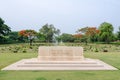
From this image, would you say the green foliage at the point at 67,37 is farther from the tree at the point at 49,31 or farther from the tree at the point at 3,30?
the tree at the point at 3,30

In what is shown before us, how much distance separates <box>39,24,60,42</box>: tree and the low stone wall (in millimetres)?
39630

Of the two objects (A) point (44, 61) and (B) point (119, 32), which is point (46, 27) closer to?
(B) point (119, 32)

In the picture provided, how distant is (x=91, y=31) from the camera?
4969cm

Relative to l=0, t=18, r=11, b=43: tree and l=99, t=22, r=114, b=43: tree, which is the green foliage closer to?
l=99, t=22, r=114, b=43: tree

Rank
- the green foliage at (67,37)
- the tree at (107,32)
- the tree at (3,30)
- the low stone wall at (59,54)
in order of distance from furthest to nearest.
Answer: the green foliage at (67,37), the tree at (107,32), the tree at (3,30), the low stone wall at (59,54)

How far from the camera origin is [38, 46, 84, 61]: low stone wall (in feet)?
49.8

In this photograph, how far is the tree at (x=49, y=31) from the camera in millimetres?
55312

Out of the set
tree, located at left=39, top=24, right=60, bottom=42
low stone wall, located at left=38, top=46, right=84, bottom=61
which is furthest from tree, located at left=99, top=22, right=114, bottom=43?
low stone wall, located at left=38, top=46, right=84, bottom=61

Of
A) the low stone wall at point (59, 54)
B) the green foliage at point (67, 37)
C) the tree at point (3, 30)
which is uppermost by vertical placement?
the tree at point (3, 30)

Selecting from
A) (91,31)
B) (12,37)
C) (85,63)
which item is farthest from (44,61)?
(12,37)

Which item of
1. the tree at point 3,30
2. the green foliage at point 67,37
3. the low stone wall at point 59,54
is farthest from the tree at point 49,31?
the low stone wall at point 59,54

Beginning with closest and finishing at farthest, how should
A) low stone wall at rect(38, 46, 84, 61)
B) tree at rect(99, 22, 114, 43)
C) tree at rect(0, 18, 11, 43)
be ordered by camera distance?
low stone wall at rect(38, 46, 84, 61)
tree at rect(0, 18, 11, 43)
tree at rect(99, 22, 114, 43)

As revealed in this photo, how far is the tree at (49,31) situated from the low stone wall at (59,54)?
39630 mm

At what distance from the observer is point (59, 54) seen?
15250 millimetres
